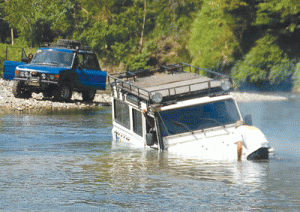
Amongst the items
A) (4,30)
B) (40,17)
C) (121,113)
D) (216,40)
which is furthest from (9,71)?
(4,30)

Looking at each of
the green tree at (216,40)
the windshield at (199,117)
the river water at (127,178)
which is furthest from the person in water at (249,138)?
the green tree at (216,40)

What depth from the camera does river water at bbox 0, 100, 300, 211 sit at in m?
9.82

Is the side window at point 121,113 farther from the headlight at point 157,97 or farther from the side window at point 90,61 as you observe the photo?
the side window at point 90,61

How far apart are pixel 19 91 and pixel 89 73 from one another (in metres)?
3.14

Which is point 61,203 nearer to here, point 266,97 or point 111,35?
point 266,97

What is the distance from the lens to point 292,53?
44312 mm

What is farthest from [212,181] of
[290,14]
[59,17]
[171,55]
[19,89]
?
[59,17]

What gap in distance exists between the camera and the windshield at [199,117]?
1395 cm

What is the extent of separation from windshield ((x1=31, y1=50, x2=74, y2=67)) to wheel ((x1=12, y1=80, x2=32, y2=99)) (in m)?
1.17

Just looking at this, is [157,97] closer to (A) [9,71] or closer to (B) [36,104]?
(B) [36,104]

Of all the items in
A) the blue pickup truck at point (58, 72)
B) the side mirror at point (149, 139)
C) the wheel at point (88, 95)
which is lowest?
the side mirror at point (149, 139)

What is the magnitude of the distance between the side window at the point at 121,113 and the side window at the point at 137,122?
44cm

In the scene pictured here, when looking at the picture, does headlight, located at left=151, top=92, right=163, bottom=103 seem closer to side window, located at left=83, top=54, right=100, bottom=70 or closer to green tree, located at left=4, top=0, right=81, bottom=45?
side window, located at left=83, top=54, right=100, bottom=70

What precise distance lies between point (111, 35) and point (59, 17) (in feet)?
16.4
